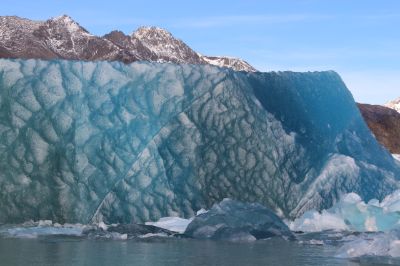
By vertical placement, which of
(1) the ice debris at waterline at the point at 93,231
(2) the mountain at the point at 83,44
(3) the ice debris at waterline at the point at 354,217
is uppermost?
(2) the mountain at the point at 83,44

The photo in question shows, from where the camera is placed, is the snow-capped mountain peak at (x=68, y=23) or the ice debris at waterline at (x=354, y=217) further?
the snow-capped mountain peak at (x=68, y=23)

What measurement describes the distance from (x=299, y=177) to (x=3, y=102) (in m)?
6.31

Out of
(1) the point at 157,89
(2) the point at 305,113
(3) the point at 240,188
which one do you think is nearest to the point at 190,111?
(1) the point at 157,89

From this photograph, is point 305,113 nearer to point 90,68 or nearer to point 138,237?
point 90,68

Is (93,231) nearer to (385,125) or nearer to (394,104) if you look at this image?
(385,125)

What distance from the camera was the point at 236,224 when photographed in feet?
47.4

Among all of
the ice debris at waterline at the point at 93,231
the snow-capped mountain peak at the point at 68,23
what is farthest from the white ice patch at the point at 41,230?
the snow-capped mountain peak at the point at 68,23

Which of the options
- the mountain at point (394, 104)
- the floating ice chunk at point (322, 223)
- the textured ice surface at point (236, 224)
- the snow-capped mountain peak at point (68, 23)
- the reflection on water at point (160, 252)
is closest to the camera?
the reflection on water at point (160, 252)

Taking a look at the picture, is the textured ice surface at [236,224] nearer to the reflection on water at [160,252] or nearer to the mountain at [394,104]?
the reflection on water at [160,252]

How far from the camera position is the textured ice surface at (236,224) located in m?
14.2

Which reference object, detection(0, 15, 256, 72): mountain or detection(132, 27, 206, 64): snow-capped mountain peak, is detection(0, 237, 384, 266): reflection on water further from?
detection(132, 27, 206, 64): snow-capped mountain peak

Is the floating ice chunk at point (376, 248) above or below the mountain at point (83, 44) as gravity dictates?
A: below

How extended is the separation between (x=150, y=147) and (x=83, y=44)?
101 metres

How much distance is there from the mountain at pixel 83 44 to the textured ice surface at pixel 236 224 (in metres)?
78.8
